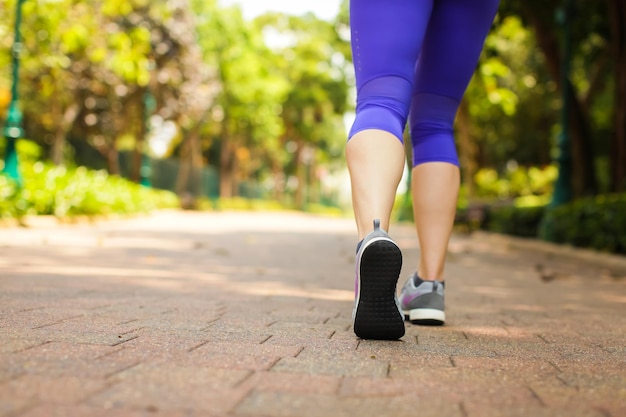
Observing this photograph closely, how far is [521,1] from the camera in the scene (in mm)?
12938

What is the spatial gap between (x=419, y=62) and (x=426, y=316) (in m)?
1.07

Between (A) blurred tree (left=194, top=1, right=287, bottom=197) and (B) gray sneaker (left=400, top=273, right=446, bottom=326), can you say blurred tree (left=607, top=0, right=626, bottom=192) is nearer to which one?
(B) gray sneaker (left=400, top=273, right=446, bottom=326)

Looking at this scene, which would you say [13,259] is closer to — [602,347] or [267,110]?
[602,347]

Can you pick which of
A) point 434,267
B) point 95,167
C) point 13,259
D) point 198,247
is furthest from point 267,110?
point 434,267

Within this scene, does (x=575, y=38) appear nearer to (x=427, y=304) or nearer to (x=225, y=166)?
(x=427, y=304)

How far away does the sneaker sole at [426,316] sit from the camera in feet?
9.16

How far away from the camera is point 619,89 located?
11508mm

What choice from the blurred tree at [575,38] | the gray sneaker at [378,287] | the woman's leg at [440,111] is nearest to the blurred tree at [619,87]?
the blurred tree at [575,38]

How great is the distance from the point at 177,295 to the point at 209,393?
221 centimetres

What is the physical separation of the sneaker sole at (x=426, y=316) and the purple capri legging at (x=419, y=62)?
63cm

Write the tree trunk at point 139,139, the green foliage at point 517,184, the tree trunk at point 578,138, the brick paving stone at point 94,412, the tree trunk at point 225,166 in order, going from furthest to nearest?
the tree trunk at point 225,166 → the tree trunk at point 139,139 → the green foliage at point 517,184 → the tree trunk at point 578,138 → the brick paving stone at point 94,412

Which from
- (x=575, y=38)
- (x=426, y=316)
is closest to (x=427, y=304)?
(x=426, y=316)

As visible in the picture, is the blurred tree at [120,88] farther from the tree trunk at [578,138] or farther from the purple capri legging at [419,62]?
the purple capri legging at [419,62]

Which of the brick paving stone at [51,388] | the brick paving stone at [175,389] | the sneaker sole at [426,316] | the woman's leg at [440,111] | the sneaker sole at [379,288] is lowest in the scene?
the sneaker sole at [426,316]
